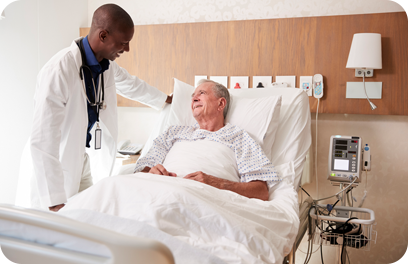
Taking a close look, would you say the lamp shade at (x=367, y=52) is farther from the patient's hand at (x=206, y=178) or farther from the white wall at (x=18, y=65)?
the white wall at (x=18, y=65)

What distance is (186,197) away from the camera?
3.80 feet

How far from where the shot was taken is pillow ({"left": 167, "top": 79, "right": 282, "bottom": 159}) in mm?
1987

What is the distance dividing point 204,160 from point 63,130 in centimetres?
73

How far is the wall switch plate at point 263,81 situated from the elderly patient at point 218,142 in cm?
→ 44

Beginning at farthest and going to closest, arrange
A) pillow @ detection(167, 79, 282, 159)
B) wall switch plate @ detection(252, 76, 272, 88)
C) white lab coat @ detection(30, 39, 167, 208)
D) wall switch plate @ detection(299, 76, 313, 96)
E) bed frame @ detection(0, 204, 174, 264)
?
wall switch plate @ detection(252, 76, 272, 88) < wall switch plate @ detection(299, 76, 313, 96) < pillow @ detection(167, 79, 282, 159) < white lab coat @ detection(30, 39, 167, 208) < bed frame @ detection(0, 204, 174, 264)

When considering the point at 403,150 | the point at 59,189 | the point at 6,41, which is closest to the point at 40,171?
the point at 59,189

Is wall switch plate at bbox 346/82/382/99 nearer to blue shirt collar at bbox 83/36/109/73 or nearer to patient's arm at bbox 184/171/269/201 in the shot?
patient's arm at bbox 184/171/269/201

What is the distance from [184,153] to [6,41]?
5.49ft

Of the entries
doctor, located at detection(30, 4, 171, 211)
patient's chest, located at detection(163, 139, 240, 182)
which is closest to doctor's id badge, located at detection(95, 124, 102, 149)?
doctor, located at detection(30, 4, 171, 211)

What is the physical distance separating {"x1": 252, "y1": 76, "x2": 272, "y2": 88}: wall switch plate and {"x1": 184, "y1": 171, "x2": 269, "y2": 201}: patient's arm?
98 centimetres

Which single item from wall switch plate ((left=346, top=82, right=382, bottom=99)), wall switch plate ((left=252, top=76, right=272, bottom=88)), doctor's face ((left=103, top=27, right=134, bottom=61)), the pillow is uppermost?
doctor's face ((left=103, top=27, right=134, bottom=61))

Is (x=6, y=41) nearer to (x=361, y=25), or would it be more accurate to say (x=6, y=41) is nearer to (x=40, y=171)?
(x=40, y=171)

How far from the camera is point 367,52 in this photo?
2080 mm

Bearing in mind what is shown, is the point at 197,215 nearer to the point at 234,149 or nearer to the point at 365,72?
the point at 234,149
